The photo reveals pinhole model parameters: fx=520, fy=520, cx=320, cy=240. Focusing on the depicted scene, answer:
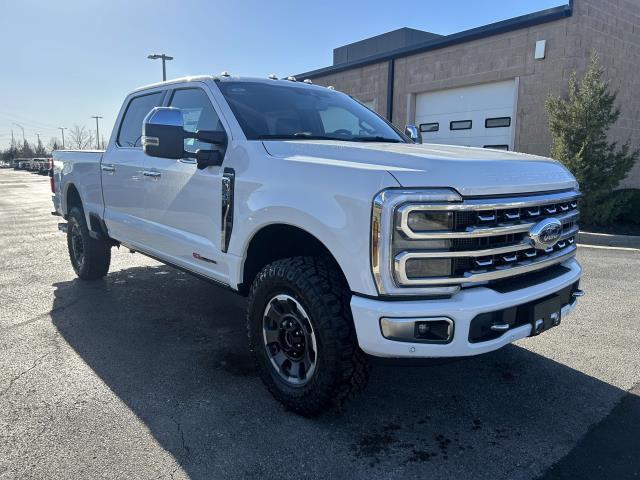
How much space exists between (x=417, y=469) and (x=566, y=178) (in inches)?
73.7

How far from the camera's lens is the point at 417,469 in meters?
2.48

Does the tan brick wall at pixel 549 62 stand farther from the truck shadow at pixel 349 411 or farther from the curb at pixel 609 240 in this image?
the truck shadow at pixel 349 411

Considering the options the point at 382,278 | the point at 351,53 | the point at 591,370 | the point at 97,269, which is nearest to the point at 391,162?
the point at 382,278

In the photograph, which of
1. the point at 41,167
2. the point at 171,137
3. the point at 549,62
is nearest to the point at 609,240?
the point at 549,62

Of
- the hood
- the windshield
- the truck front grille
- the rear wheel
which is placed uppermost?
the windshield

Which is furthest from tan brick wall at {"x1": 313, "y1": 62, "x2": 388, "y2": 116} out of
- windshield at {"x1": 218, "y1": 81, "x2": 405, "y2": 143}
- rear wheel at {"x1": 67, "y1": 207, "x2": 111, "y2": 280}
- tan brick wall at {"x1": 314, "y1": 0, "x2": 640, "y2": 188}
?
windshield at {"x1": 218, "y1": 81, "x2": 405, "y2": 143}

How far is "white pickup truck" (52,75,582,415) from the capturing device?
2.41m

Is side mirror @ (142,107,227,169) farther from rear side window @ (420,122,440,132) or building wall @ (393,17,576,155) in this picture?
rear side window @ (420,122,440,132)

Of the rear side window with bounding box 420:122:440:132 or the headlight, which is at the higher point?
the rear side window with bounding box 420:122:440:132

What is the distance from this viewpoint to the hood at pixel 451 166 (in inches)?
96.3

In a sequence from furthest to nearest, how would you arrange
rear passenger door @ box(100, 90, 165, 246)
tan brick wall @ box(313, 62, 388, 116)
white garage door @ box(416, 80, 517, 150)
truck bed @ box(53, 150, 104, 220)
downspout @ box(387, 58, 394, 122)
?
tan brick wall @ box(313, 62, 388, 116) < downspout @ box(387, 58, 394, 122) < white garage door @ box(416, 80, 517, 150) < truck bed @ box(53, 150, 104, 220) < rear passenger door @ box(100, 90, 165, 246)

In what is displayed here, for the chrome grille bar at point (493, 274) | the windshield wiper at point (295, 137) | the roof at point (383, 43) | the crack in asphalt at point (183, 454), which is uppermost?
the roof at point (383, 43)

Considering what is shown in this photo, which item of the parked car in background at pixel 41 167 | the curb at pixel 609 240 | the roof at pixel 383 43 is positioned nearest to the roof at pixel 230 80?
the curb at pixel 609 240

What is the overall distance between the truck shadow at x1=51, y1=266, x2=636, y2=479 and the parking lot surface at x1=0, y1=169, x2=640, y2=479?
0.01 metres
